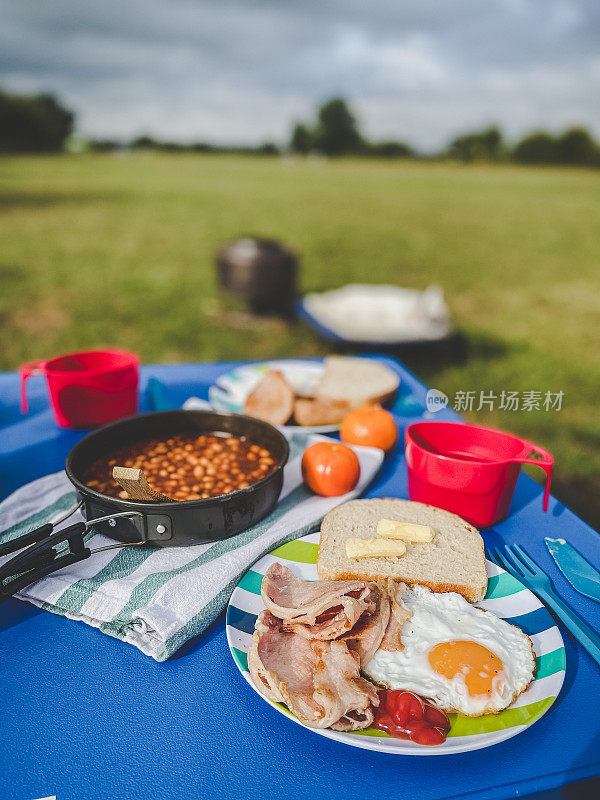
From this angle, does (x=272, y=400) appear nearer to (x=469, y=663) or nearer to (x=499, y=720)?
(x=469, y=663)

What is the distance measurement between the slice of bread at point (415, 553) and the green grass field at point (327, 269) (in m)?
2.83

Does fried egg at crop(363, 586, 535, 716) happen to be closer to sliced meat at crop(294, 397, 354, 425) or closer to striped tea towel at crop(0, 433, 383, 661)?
striped tea towel at crop(0, 433, 383, 661)

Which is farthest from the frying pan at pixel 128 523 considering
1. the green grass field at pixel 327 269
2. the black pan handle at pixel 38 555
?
the green grass field at pixel 327 269

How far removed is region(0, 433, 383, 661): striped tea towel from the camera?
118 centimetres

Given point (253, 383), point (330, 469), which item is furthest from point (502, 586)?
point (253, 383)

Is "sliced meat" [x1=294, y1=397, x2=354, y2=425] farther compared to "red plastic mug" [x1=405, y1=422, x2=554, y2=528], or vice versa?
"sliced meat" [x1=294, y1=397, x2=354, y2=425]

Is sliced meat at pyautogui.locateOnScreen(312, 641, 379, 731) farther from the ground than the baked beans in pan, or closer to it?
closer to it

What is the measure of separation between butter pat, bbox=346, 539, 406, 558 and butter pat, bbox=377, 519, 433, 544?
4cm

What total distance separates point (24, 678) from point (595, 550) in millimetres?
1403

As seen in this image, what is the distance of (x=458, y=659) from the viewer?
3.56 ft

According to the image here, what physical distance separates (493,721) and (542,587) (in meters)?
0.44

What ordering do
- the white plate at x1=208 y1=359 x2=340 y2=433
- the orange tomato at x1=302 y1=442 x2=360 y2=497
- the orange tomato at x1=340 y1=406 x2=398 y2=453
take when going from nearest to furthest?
the orange tomato at x1=302 y1=442 x2=360 y2=497
the orange tomato at x1=340 y1=406 x2=398 y2=453
the white plate at x1=208 y1=359 x2=340 y2=433

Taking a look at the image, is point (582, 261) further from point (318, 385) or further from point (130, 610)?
point (130, 610)

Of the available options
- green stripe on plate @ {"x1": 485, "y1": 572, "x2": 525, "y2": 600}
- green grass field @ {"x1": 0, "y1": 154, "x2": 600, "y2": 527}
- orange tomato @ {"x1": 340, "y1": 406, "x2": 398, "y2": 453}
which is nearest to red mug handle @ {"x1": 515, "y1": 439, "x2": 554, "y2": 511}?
green stripe on plate @ {"x1": 485, "y1": 572, "x2": 525, "y2": 600}
